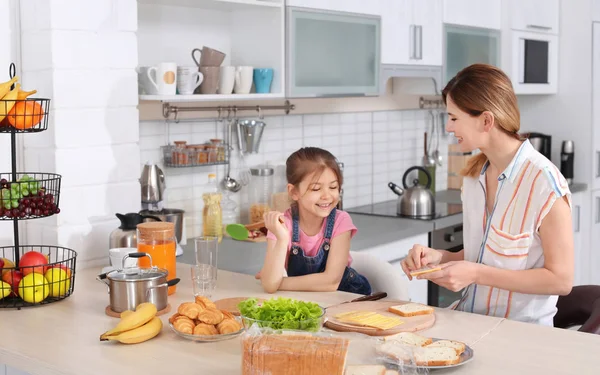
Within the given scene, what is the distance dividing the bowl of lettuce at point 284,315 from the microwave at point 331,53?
1737 mm

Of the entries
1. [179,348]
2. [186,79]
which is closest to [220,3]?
[186,79]

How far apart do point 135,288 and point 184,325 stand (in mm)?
270

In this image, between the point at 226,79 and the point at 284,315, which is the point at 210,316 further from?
the point at 226,79

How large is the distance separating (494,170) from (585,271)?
9.97 feet

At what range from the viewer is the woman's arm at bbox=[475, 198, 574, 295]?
2.14m

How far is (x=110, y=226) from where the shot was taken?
2.87m

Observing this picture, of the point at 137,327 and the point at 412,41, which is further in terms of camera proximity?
the point at 412,41

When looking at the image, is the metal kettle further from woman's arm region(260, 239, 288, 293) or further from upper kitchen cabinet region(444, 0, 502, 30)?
woman's arm region(260, 239, 288, 293)

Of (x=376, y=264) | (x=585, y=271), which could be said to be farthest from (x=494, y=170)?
(x=585, y=271)

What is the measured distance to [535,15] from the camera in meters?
4.81

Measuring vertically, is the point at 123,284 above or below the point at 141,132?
below

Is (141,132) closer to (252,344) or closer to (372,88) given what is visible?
(372,88)

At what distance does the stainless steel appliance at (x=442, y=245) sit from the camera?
3.85 m

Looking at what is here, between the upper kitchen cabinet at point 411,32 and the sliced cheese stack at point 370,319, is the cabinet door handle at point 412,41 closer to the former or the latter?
the upper kitchen cabinet at point 411,32
